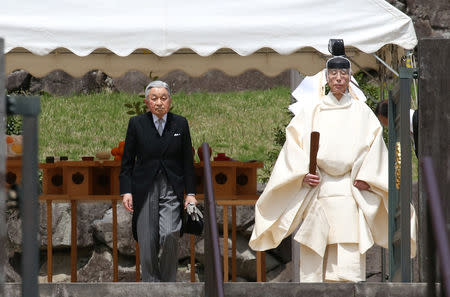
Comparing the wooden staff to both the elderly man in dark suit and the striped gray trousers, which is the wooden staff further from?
the striped gray trousers

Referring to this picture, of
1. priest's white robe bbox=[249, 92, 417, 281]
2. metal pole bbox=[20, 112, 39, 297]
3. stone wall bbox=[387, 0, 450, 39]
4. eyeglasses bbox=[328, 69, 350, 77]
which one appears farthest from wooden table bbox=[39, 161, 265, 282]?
stone wall bbox=[387, 0, 450, 39]

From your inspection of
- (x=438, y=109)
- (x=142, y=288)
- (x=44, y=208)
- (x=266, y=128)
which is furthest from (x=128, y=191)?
(x=266, y=128)

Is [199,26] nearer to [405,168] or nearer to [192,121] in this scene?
[405,168]

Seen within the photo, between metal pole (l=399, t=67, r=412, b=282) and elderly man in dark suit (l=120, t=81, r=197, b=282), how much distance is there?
58.4 inches

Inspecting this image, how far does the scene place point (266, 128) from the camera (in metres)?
17.4

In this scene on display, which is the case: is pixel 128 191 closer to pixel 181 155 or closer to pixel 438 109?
pixel 181 155

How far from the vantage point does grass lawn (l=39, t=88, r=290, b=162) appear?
16.7m

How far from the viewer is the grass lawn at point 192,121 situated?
1672cm

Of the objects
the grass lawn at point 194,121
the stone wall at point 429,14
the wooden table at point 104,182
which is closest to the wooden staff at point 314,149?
the wooden table at point 104,182

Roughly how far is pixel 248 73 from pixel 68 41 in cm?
1084

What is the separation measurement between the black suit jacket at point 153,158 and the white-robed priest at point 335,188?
23.7 inches

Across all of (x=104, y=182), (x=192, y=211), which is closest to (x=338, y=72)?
(x=192, y=211)

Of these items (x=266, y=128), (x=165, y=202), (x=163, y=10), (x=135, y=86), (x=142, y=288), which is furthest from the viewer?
(x=135, y=86)

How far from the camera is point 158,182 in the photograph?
821 cm
